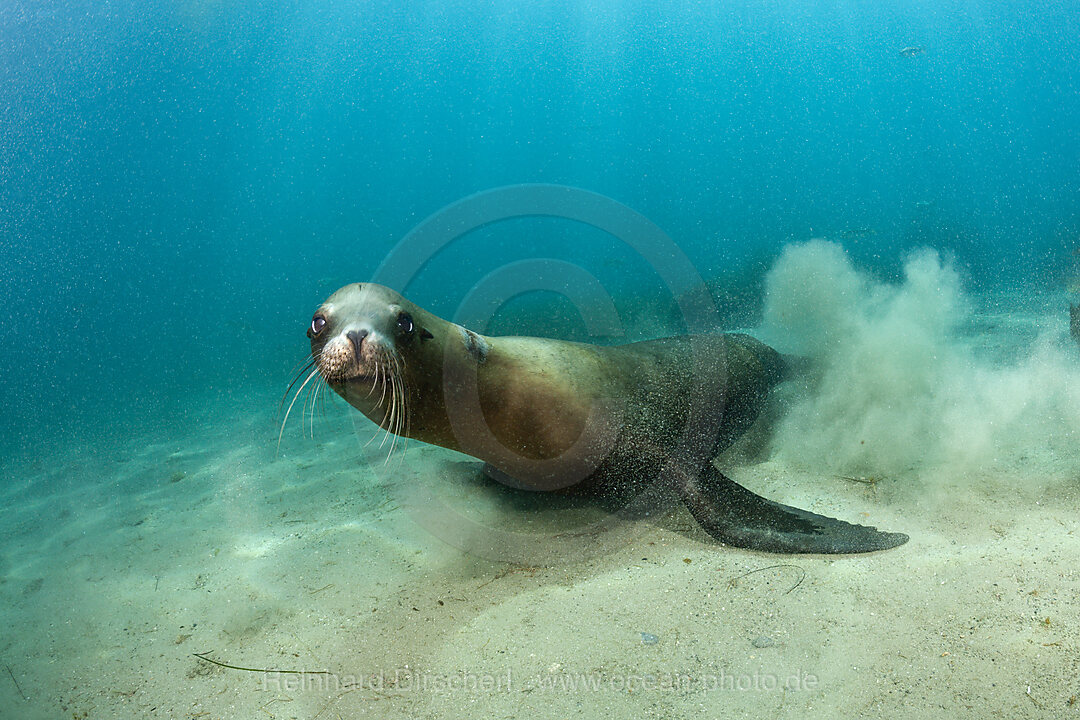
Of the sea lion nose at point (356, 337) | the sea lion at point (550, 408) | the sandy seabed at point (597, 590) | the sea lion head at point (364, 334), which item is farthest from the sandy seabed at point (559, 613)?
the sea lion nose at point (356, 337)

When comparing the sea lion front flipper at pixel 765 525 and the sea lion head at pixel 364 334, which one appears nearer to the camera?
the sea lion head at pixel 364 334

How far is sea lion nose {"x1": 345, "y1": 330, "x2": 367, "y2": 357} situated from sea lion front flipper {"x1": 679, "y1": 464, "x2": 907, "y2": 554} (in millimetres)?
1967

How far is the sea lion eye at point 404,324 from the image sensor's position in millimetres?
2706

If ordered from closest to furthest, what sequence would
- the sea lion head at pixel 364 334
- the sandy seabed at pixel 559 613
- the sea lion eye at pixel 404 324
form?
the sandy seabed at pixel 559 613, the sea lion head at pixel 364 334, the sea lion eye at pixel 404 324

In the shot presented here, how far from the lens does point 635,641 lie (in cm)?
213

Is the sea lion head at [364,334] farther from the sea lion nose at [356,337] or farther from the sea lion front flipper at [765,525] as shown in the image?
the sea lion front flipper at [765,525]

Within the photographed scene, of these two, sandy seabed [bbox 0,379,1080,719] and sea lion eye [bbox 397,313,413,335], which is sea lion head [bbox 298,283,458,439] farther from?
sandy seabed [bbox 0,379,1080,719]

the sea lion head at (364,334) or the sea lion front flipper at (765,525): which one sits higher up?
the sea lion head at (364,334)

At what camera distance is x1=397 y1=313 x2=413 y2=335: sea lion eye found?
271 centimetres

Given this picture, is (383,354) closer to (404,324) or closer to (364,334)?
(364,334)

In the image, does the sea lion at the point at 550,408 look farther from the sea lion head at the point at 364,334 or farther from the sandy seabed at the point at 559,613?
the sandy seabed at the point at 559,613

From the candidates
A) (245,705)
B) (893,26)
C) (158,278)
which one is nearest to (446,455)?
(245,705)

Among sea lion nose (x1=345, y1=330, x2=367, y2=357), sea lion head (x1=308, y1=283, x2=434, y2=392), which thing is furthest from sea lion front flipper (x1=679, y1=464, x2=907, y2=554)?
sea lion nose (x1=345, y1=330, x2=367, y2=357)

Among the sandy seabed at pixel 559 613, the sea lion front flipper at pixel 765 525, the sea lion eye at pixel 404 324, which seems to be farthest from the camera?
the sea lion eye at pixel 404 324
